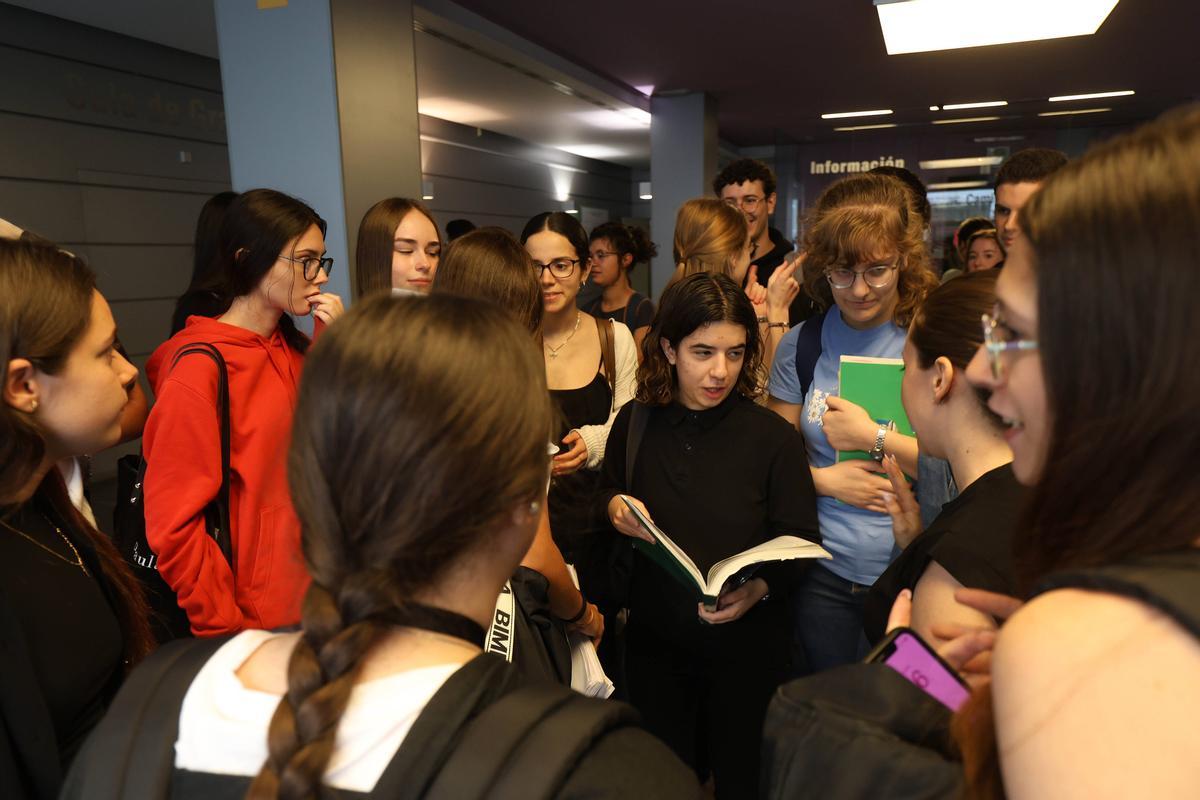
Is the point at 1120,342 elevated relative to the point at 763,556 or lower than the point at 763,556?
elevated

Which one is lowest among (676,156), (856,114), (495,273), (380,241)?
(495,273)

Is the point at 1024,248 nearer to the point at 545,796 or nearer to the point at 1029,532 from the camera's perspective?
the point at 1029,532

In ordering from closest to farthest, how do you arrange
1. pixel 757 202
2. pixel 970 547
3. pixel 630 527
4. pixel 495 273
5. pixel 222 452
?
pixel 970 547
pixel 222 452
pixel 630 527
pixel 495 273
pixel 757 202

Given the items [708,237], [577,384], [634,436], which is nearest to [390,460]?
[634,436]

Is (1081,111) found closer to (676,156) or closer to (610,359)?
(676,156)

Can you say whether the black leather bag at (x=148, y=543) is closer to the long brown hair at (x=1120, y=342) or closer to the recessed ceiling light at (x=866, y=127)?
the long brown hair at (x=1120, y=342)

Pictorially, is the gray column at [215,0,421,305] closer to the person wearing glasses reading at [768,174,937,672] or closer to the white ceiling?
the white ceiling

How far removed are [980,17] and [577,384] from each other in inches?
165

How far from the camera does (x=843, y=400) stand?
2043mm

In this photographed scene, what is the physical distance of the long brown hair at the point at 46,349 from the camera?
1193mm

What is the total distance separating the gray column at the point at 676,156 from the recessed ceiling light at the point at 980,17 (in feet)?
9.00

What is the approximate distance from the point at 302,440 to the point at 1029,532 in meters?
0.82

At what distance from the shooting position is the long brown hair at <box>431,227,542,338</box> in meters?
2.07

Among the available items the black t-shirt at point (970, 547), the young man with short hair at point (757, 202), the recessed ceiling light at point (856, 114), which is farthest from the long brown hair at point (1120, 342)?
the recessed ceiling light at point (856, 114)
